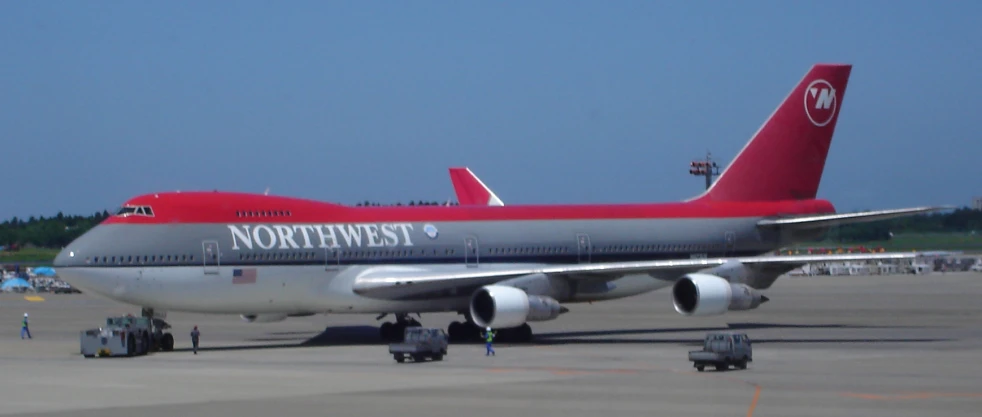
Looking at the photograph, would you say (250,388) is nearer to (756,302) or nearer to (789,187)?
(756,302)

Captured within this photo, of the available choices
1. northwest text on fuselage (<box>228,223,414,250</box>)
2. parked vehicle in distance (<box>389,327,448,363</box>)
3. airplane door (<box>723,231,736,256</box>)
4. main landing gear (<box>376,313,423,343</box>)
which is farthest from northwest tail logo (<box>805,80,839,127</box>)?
parked vehicle in distance (<box>389,327,448,363</box>)

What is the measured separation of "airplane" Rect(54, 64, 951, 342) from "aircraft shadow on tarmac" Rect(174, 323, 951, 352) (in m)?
1.13

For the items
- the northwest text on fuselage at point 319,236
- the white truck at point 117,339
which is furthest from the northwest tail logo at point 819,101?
the white truck at point 117,339

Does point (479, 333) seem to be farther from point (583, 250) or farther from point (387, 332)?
point (583, 250)

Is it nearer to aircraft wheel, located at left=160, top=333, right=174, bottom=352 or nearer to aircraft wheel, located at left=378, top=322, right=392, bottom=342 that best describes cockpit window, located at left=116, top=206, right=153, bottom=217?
aircraft wheel, located at left=160, top=333, right=174, bottom=352

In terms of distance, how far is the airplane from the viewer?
120 feet

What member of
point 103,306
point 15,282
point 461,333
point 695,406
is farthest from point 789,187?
point 15,282

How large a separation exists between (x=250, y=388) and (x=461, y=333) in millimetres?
16120

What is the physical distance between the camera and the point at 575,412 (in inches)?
873

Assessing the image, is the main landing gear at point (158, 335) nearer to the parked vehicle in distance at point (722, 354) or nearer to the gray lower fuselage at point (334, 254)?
the gray lower fuselage at point (334, 254)

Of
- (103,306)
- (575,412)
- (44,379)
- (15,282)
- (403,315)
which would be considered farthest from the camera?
(15,282)

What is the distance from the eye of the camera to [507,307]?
1484 inches

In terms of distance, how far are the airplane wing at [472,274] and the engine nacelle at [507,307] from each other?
74 cm

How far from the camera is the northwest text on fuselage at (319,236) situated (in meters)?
37.8
